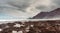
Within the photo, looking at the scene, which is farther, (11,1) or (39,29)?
(11,1)

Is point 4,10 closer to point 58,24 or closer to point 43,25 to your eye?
point 43,25

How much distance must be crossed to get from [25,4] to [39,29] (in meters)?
0.69

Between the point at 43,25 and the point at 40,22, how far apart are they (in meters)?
0.14

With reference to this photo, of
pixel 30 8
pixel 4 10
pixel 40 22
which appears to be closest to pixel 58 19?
pixel 40 22

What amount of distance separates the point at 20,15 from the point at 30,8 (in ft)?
0.95

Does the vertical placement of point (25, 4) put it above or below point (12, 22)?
above

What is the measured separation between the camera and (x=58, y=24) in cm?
317

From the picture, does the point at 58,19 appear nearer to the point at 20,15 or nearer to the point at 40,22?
the point at 40,22

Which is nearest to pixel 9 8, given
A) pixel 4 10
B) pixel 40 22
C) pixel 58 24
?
pixel 4 10

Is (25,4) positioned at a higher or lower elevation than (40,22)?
higher

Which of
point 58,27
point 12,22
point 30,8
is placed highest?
point 30,8

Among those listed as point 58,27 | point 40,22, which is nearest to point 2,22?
point 40,22

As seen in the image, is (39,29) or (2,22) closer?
(39,29)

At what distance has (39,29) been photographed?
2.98m
